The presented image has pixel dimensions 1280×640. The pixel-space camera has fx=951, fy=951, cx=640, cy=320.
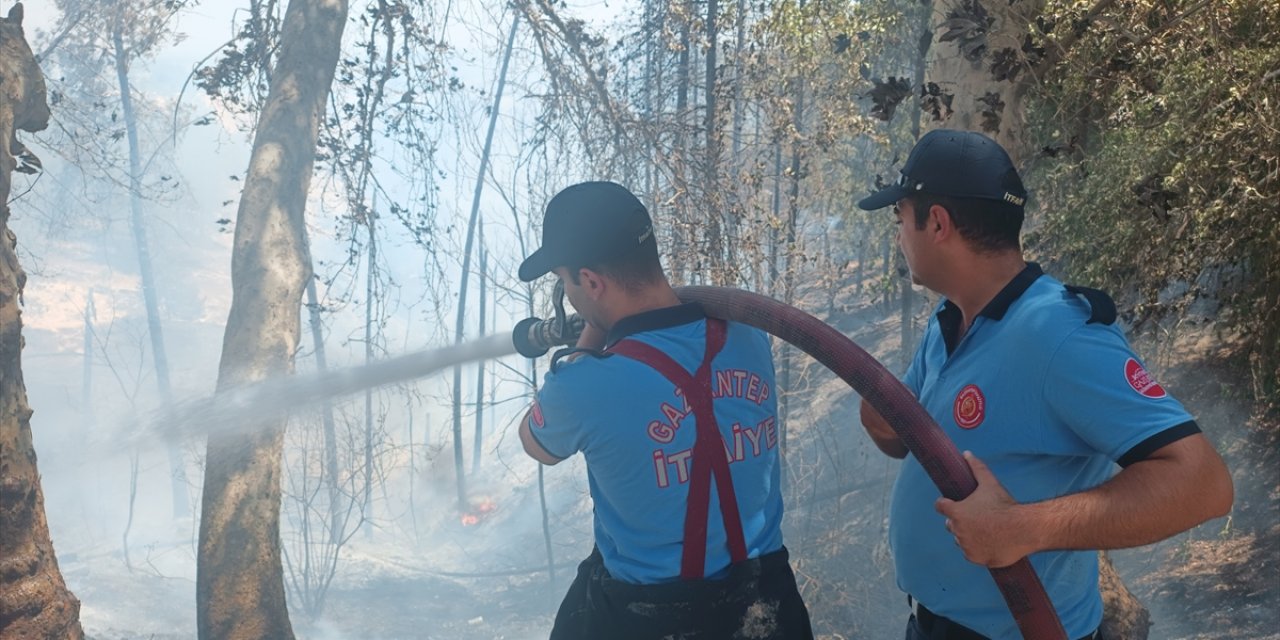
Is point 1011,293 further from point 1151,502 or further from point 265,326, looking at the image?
point 265,326

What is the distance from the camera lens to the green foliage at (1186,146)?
490 centimetres

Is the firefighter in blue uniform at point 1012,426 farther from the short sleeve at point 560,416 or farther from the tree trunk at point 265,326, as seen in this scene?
the tree trunk at point 265,326

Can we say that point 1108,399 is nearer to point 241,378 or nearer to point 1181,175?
point 1181,175

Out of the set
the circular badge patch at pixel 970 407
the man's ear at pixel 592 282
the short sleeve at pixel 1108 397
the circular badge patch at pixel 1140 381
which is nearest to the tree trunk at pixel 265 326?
the man's ear at pixel 592 282

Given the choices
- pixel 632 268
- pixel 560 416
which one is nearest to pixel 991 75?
pixel 632 268

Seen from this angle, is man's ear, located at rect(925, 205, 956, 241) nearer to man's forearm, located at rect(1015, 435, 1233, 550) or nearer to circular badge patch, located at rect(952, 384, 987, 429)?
circular badge patch, located at rect(952, 384, 987, 429)

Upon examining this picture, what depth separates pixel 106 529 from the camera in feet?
104

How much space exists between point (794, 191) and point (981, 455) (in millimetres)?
11588

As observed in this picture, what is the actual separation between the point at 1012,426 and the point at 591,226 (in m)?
1.01

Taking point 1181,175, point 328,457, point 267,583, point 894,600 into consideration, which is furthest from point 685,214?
point 328,457

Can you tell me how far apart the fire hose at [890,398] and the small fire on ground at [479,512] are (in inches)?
983

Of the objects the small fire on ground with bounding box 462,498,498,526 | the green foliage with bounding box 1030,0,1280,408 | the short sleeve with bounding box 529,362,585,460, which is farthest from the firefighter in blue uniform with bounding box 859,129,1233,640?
the small fire on ground with bounding box 462,498,498,526

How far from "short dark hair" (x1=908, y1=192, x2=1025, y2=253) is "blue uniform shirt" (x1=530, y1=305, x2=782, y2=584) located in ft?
1.77

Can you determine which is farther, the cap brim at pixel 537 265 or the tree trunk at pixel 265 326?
the tree trunk at pixel 265 326
